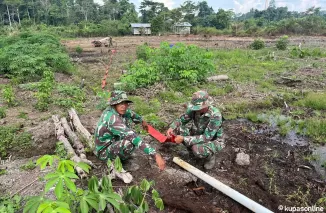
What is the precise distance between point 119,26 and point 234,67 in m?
26.1

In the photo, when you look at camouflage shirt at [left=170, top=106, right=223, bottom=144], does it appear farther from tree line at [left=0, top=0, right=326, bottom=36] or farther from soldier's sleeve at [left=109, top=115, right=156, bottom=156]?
tree line at [left=0, top=0, right=326, bottom=36]

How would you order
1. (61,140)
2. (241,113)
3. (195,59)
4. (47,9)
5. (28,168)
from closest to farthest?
(28,168), (61,140), (241,113), (195,59), (47,9)

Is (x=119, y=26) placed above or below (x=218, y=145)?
above

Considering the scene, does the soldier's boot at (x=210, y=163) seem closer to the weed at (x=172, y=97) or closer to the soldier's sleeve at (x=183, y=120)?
the soldier's sleeve at (x=183, y=120)

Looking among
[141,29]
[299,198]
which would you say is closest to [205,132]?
[299,198]

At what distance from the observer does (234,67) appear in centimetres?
1172

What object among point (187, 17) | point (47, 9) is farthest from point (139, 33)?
point (47, 9)

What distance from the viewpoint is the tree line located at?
32.4 metres

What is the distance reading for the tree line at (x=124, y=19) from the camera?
1276 inches

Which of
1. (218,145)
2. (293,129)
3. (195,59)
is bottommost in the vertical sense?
(293,129)

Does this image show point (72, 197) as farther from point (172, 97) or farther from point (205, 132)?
point (172, 97)

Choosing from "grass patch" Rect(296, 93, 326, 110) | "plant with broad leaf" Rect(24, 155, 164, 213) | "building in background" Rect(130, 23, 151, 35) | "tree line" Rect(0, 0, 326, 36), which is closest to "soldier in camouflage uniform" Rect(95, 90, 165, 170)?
"plant with broad leaf" Rect(24, 155, 164, 213)

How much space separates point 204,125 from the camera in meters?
4.28

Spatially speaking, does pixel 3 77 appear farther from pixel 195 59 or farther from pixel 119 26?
→ pixel 119 26
